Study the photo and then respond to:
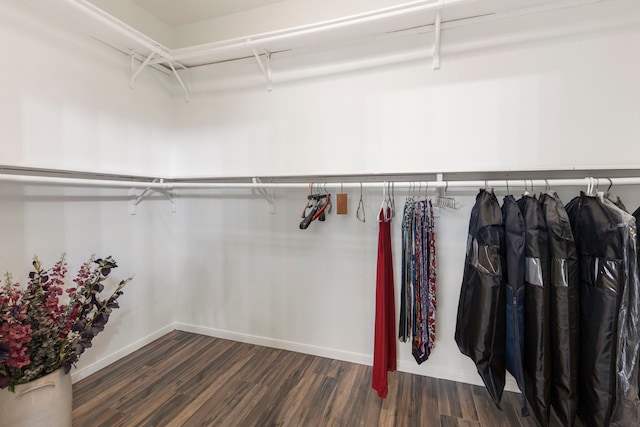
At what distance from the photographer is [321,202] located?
2.05 m

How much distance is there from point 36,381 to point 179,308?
1.37 m

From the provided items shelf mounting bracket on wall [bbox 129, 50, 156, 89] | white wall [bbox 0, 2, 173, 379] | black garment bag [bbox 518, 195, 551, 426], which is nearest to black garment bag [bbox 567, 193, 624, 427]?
black garment bag [bbox 518, 195, 551, 426]

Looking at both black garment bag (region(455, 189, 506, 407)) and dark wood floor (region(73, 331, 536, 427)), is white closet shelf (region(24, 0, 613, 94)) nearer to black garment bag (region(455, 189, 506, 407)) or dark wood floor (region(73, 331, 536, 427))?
black garment bag (region(455, 189, 506, 407))

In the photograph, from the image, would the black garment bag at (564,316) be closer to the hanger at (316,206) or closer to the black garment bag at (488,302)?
the black garment bag at (488,302)

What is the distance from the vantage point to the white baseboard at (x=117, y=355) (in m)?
1.96

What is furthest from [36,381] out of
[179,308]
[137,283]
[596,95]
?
[596,95]

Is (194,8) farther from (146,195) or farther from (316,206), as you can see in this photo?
(316,206)

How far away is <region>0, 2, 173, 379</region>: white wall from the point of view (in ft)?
5.35

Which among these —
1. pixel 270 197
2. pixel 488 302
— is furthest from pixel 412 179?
pixel 270 197

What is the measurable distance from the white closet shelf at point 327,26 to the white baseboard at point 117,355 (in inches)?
80.0

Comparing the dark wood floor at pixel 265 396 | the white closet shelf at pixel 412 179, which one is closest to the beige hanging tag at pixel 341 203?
the white closet shelf at pixel 412 179

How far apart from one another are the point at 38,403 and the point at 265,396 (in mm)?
1103

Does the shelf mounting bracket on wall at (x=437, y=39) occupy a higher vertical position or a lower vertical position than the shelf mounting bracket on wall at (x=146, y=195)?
higher

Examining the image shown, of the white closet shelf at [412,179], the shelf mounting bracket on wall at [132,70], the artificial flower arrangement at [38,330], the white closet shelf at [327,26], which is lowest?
the artificial flower arrangement at [38,330]
